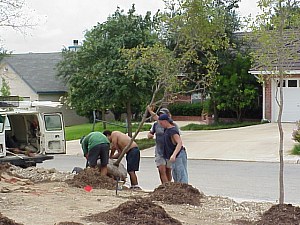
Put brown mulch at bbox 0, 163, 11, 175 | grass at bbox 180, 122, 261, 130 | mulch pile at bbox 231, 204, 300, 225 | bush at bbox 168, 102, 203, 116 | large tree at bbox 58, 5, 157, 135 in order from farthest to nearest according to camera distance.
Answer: bush at bbox 168, 102, 203, 116 → grass at bbox 180, 122, 261, 130 → large tree at bbox 58, 5, 157, 135 → brown mulch at bbox 0, 163, 11, 175 → mulch pile at bbox 231, 204, 300, 225

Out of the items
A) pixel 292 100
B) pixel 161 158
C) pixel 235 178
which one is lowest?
pixel 235 178

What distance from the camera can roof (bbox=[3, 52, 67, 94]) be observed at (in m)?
45.3

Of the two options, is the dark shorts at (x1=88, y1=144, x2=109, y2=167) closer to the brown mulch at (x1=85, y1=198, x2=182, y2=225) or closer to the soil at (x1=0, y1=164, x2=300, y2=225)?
the soil at (x1=0, y1=164, x2=300, y2=225)

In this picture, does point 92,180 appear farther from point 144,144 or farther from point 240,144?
point 144,144

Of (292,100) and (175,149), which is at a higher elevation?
(292,100)

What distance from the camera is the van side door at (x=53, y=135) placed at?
52.3 ft

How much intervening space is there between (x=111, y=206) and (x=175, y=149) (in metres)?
1.79

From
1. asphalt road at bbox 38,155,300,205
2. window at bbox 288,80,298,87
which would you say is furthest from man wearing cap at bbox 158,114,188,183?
window at bbox 288,80,298,87

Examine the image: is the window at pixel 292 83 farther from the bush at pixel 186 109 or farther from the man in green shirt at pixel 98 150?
the man in green shirt at pixel 98 150

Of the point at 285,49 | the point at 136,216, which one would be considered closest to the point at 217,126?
the point at 285,49

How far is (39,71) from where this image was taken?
48.7 meters

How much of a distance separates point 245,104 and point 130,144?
20845 mm

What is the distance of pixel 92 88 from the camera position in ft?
81.0

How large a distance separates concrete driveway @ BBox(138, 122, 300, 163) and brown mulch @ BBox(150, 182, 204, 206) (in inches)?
384
